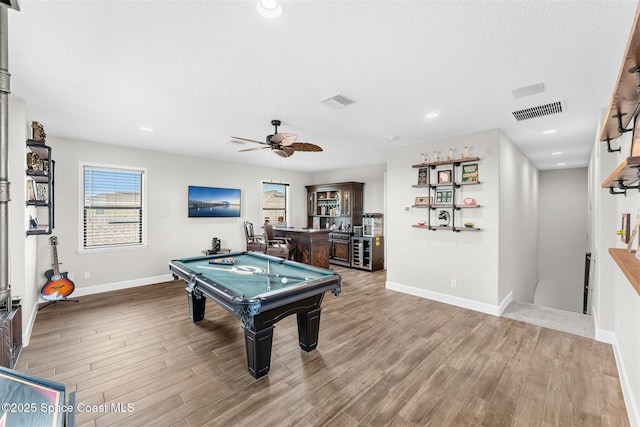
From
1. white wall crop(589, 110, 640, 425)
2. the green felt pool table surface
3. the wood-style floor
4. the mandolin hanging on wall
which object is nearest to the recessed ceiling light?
the green felt pool table surface

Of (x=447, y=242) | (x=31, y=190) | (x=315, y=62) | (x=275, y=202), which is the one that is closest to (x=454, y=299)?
(x=447, y=242)

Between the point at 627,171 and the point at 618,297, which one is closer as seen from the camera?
the point at 627,171

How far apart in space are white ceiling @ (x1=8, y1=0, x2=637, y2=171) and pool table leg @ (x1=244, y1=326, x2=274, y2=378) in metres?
2.26

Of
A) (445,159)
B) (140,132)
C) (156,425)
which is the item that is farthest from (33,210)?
(445,159)

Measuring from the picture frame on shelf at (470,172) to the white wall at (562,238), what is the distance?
5.11m

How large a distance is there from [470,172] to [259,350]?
373cm

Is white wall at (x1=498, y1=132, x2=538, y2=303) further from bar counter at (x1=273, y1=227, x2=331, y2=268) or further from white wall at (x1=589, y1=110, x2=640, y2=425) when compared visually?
bar counter at (x1=273, y1=227, x2=331, y2=268)

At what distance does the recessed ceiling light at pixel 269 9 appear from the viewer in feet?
5.20

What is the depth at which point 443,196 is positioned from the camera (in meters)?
4.40

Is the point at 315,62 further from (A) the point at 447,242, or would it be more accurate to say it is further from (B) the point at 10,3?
(A) the point at 447,242

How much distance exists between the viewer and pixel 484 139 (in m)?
3.96

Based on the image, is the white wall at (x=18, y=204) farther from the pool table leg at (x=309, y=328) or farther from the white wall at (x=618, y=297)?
the white wall at (x=618, y=297)

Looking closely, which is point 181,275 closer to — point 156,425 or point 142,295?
point 156,425

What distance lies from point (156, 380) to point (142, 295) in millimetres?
2824
